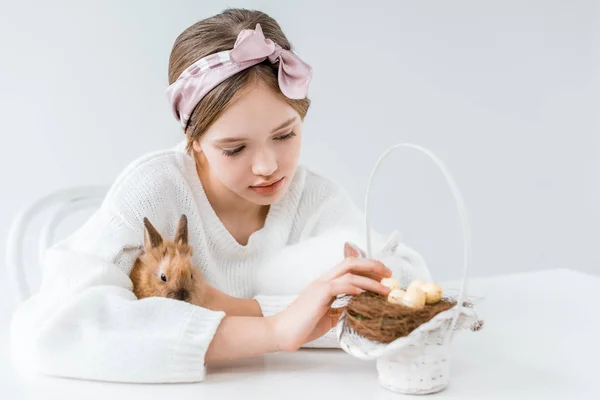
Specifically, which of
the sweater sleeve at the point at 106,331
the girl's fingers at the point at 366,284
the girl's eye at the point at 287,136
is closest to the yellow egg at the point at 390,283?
the girl's fingers at the point at 366,284

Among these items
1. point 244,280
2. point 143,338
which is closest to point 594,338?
point 244,280

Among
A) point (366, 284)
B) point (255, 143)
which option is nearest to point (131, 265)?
point (255, 143)

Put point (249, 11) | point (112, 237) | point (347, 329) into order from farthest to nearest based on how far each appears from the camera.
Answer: point (249, 11), point (112, 237), point (347, 329)

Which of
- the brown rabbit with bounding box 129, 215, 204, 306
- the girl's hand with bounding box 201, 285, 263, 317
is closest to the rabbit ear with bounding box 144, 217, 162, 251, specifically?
the brown rabbit with bounding box 129, 215, 204, 306

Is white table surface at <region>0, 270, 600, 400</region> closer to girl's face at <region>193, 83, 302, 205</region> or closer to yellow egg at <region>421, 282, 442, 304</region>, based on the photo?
yellow egg at <region>421, 282, 442, 304</region>

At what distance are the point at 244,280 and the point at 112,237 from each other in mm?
303

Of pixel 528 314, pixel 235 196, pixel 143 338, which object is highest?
pixel 235 196

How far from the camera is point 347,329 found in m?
1.04

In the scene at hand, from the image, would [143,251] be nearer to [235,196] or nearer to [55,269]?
[55,269]

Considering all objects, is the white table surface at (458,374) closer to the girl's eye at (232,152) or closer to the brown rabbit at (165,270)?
the brown rabbit at (165,270)

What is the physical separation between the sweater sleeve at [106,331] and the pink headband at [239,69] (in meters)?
0.31

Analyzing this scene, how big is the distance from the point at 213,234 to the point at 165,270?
0.25 metres

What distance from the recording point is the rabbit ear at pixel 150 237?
1244mm

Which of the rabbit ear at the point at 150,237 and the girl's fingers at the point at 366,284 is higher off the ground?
the rabbit ear at the point at 150,237
